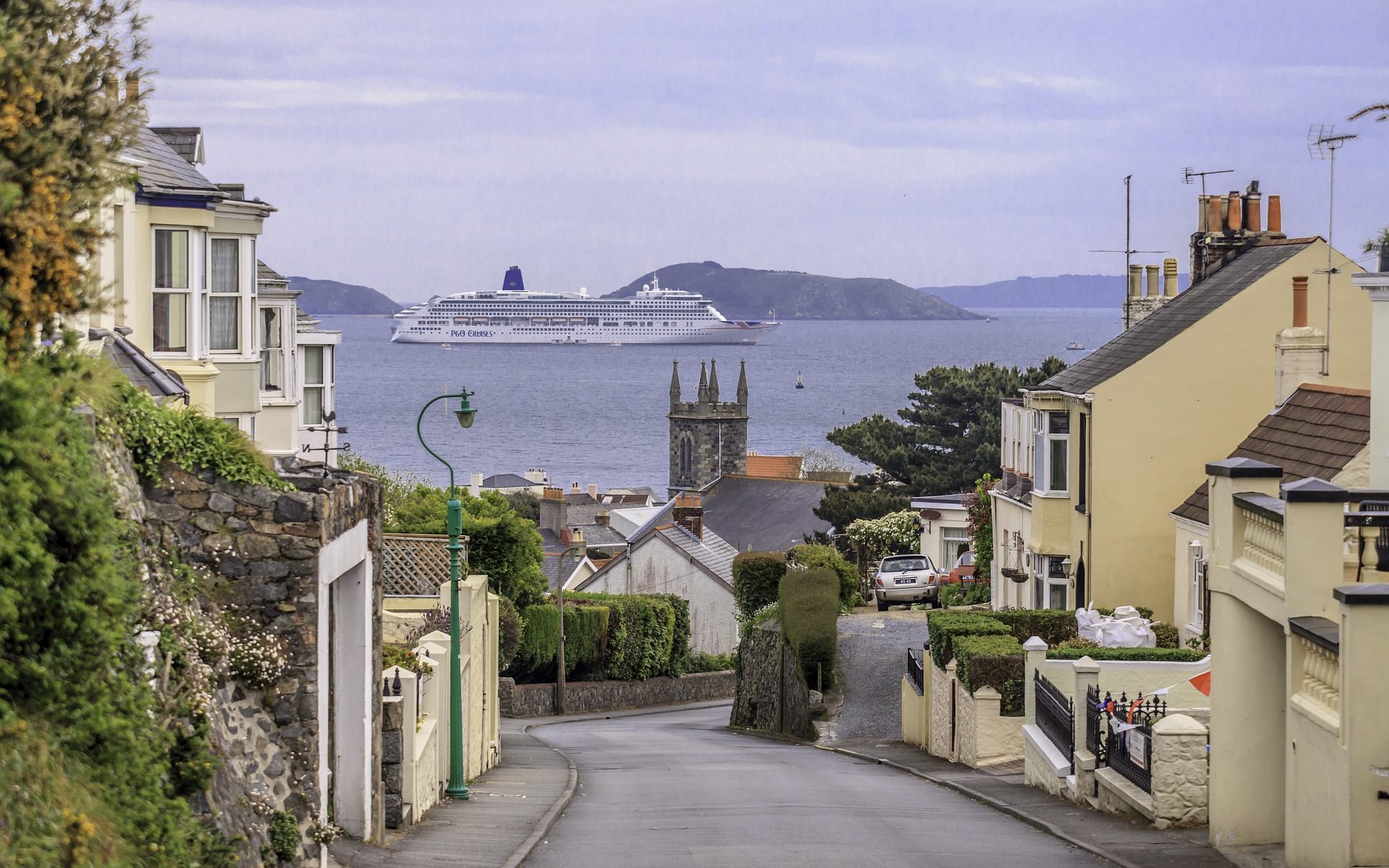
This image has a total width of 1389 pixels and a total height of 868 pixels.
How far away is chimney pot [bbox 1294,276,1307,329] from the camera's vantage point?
26641mm

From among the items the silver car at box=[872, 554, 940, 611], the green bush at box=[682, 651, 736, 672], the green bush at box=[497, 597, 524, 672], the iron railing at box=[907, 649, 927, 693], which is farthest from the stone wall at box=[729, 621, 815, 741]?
the green bush at box=[682, 651, 736, 672]

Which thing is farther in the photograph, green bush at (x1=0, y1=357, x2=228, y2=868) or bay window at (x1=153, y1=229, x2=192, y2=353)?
bay window at (x1=153, y1=229, x2=192, y2=353)

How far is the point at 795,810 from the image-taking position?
18641mm

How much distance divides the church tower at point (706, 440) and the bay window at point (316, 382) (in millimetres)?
87037

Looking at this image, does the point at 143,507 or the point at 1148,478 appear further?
the point at 1148,478

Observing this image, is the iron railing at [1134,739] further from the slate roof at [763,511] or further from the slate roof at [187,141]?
the slate roof at [763,511]

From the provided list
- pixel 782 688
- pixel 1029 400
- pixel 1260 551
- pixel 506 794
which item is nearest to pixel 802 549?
pixel 782 688

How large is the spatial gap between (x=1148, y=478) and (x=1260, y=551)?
58.4ft

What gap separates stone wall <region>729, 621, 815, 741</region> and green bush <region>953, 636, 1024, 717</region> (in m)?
10.3

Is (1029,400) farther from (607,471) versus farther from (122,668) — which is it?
(607,471)

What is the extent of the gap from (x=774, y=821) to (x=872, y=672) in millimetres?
19004

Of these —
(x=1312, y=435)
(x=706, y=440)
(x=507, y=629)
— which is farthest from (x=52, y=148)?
(x=706, y=440)

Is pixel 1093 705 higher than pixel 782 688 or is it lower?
higher

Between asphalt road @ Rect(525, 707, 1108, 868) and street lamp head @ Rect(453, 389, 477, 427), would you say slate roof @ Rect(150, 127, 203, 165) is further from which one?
asphalt road @ Rect(525, 707, 1108, 868)
